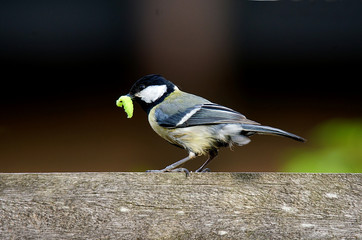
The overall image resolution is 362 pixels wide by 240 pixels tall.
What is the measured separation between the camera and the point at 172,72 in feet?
10.6

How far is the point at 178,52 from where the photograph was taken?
10.2 ft

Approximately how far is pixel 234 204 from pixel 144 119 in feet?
4.96

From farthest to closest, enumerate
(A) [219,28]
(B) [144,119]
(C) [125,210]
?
1. (B) [144,119]
2. (A) [219,28]
3. (C) [125,210]

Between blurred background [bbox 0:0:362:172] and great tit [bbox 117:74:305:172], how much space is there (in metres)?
0.26

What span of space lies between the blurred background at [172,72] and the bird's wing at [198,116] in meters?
0.36

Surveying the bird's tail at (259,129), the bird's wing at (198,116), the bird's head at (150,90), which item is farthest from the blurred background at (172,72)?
the bird's tail at (259,129)

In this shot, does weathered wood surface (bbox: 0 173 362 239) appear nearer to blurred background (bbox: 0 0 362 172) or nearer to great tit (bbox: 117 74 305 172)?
great tit (bbox: 117 74 305 172)

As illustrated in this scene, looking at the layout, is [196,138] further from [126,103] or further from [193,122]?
[126,103]

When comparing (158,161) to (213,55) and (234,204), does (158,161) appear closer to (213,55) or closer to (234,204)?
(213,55)

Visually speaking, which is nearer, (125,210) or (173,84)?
(125,210)

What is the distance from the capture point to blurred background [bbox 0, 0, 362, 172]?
305 centimetres

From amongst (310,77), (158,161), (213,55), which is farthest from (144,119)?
(310,77)

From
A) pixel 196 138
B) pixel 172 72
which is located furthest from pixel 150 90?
pixel 196 138

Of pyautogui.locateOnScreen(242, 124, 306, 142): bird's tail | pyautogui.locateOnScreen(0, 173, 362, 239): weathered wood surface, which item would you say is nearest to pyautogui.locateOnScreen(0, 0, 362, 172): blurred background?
pyautogui.locateOnScreen(242, 124, 306, 142): bird's tail
